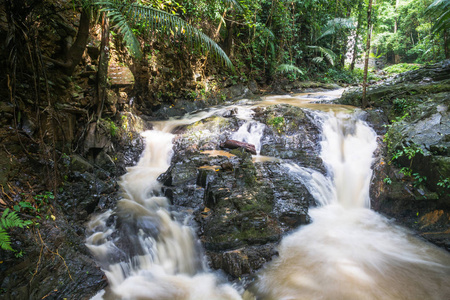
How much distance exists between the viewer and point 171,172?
5.46 metres

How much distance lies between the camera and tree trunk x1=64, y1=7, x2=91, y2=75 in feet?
13.1

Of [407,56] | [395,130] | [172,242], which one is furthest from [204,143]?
[407,56]

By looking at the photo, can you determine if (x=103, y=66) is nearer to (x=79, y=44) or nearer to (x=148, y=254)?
(x=79, y=44)

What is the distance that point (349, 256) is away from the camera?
13.4ft

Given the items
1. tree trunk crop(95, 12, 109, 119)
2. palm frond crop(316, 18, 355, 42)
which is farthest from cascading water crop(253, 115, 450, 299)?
palm frond crop(316, 18, 355, 42)

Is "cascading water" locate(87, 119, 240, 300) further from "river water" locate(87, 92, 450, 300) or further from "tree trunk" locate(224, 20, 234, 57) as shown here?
"tree trunk" locate(224, 20, 234, 57)

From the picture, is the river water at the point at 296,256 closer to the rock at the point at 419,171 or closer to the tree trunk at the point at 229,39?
the rock at the point at 419,171

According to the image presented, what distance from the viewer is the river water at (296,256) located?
3.43 m

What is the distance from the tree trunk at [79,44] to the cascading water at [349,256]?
4.88 metres

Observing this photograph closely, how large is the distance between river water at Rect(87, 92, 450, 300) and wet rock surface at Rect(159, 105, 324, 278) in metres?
0.23

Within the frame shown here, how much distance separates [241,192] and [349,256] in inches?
85.0

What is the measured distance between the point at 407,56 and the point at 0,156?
1266 inches

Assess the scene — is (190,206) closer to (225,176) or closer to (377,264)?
(225,176)

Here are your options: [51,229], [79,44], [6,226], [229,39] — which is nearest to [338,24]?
[229,39]
